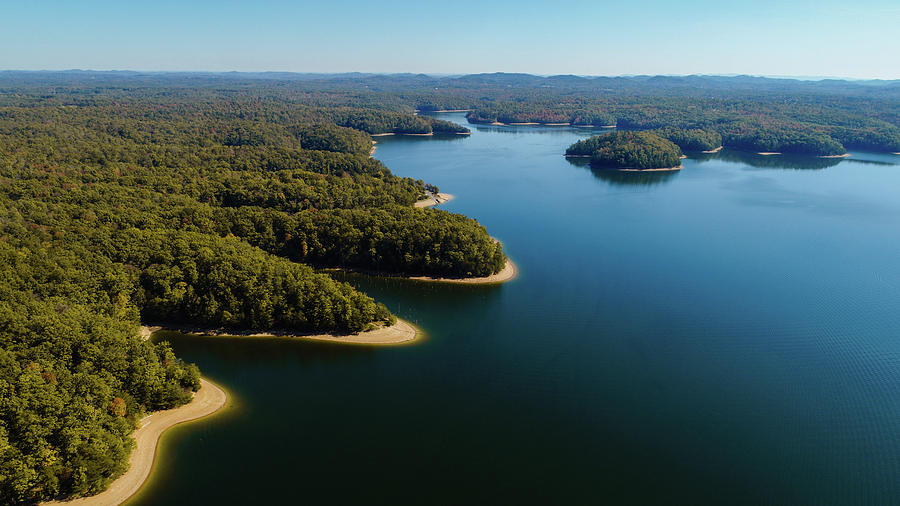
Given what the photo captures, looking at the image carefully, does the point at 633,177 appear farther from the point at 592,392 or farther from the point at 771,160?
the point at 592,392

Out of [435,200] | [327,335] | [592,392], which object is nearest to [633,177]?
[435,200]

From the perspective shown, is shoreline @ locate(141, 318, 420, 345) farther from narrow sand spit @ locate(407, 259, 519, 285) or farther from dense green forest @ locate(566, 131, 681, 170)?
dense green forest @ locate(566, 131, 681, 170)

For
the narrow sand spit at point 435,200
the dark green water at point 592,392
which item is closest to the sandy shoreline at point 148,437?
the dark green water at point 592,392

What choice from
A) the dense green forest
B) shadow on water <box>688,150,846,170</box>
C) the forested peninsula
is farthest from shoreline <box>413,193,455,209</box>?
shadow on water <box>688,150,846,170</box>

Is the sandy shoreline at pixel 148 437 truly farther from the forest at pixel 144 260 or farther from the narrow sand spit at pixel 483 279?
the narrow sand spit at pixel 483 279

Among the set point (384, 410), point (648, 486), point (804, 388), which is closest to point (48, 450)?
point (384, 410)

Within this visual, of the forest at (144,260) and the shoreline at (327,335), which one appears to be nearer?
the forest at (144,260)

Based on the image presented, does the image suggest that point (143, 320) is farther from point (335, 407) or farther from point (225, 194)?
point (225, 194)
